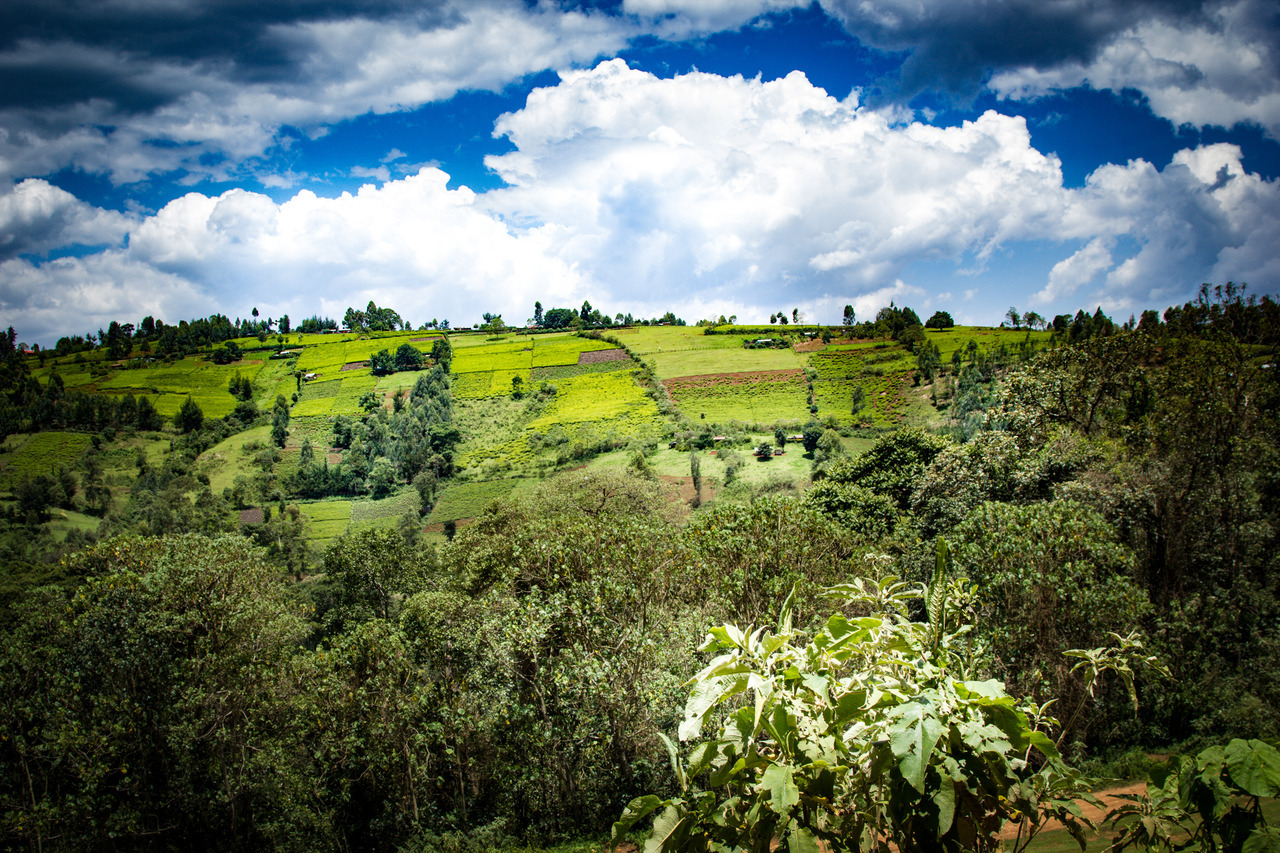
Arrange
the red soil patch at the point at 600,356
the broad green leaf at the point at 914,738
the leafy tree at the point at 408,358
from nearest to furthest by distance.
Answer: the broad green leaf at the point at 914,738, the red soil patch at the point at 600,356, the leafy tree at the point at 408,358

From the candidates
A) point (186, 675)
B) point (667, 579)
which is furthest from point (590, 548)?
point (186, 675)

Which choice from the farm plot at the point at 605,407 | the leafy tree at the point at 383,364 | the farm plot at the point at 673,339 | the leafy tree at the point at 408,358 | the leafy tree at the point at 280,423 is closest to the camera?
the farm plot at the point at 605,407

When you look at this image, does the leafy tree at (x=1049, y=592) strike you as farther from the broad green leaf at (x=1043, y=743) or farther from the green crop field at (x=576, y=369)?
the green crop field at (x=576, y=369)

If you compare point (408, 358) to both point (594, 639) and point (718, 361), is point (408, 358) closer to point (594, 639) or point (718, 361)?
point (718, 361)

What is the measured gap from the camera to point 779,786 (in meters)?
1.63

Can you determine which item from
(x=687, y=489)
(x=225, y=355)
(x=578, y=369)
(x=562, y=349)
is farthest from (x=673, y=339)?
(x=225, y=355)

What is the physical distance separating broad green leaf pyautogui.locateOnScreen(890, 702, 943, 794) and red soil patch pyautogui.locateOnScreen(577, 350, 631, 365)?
311 ft

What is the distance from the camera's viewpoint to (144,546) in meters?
19.9

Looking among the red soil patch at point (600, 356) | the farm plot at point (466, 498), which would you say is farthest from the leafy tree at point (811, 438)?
the red soil patch at point (600, 356)

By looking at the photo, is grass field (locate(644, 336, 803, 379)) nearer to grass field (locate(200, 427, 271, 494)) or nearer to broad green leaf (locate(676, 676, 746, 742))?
grass field (locate(200, 427, 271, 494))

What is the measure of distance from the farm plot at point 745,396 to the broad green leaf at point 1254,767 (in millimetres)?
72362

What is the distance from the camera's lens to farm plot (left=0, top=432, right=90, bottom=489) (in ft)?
237

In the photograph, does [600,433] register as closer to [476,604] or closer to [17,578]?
[17,578]

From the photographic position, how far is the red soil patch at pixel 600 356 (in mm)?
97062
